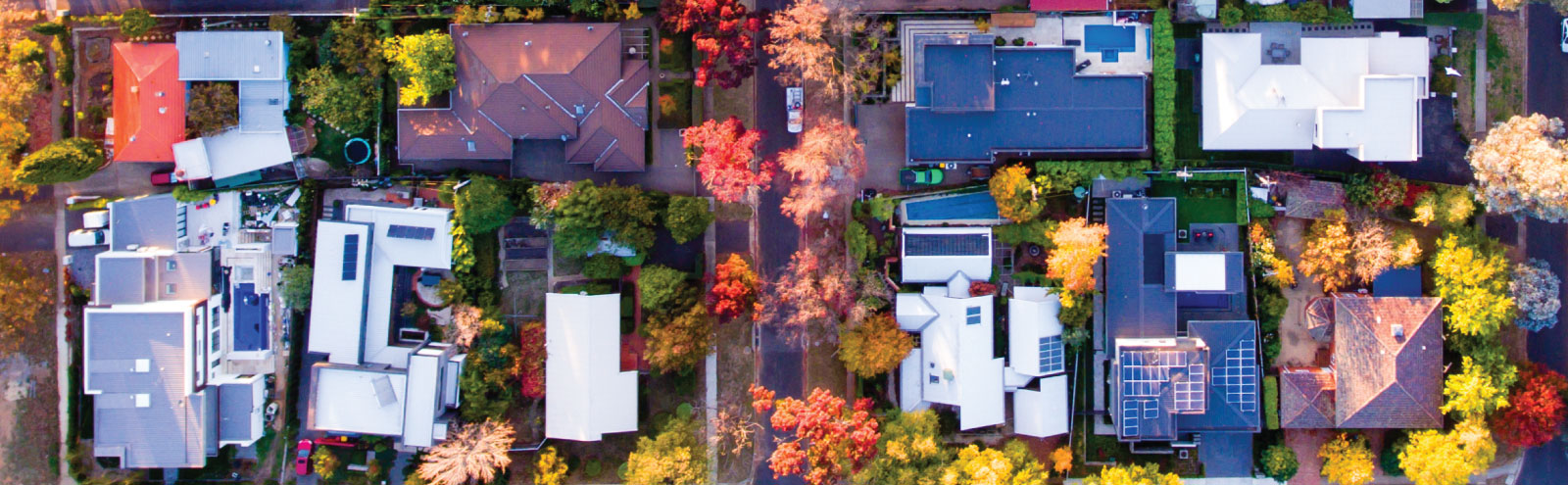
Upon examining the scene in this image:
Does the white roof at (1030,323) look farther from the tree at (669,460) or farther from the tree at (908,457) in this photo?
the tree at (669,460)

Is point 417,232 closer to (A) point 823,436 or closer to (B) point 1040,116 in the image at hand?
(A) point 823,436

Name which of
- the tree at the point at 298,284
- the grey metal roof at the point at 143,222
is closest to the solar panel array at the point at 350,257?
the tree at the point at 298,284

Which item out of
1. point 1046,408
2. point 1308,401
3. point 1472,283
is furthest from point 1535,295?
point 1046,408

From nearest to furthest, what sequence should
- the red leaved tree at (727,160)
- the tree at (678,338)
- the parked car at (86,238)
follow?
1. the red leaved tree at (727,160)
2. the tree at (678,338)
3. the parked car at (86,238)

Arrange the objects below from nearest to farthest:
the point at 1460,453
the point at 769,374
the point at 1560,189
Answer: the point at 1560,189, the point at 1460,453, the point at 769,374

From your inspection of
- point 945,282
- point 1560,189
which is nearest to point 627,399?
point 945,282

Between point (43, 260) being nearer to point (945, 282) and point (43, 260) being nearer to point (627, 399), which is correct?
point (627, 399)

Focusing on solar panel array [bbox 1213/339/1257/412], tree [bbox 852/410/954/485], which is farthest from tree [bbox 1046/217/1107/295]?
tree [bbox 852/410/954/485]
